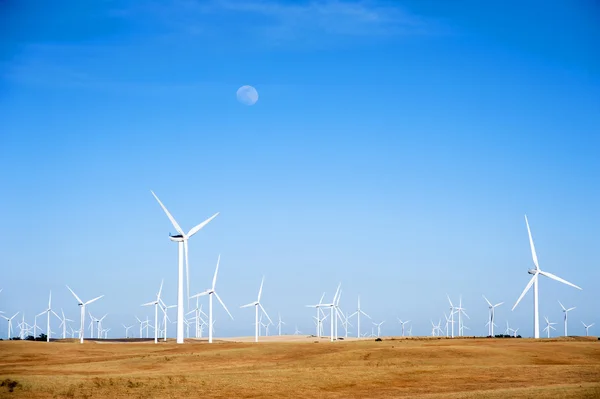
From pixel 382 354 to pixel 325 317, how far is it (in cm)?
11267

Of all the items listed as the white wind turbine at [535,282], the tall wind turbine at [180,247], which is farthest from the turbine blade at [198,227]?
the white wind turbine at [535,282]

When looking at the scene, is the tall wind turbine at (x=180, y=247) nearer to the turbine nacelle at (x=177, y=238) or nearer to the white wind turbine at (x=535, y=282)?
the turbine nacelle at (x=177, y=238)

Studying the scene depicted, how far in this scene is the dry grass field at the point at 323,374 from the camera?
51188 millimetres

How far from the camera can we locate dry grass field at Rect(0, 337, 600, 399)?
51188mm

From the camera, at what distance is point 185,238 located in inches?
4274

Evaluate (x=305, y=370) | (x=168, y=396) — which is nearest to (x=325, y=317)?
(x=305, y=370)

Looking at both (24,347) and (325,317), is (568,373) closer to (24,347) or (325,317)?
(24,347)

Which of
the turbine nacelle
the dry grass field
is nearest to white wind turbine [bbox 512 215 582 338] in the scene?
the dry grass field

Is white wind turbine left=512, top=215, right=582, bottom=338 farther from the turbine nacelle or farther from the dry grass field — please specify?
the turbine nacelle

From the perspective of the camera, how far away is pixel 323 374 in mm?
59375

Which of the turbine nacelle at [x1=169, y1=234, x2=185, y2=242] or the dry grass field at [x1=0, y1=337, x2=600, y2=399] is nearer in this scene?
the dry grass field at [x1=0, y1=337, x2=600, y2=399]

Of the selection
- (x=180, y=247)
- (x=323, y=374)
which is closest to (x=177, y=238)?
(x=180, y=247)

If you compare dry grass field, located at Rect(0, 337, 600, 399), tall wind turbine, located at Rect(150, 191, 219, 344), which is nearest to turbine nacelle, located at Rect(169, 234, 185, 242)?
tall wind turbine, located at Rect(150, 191, 219, 344)

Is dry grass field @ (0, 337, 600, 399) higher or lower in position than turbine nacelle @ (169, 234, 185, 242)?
lower
